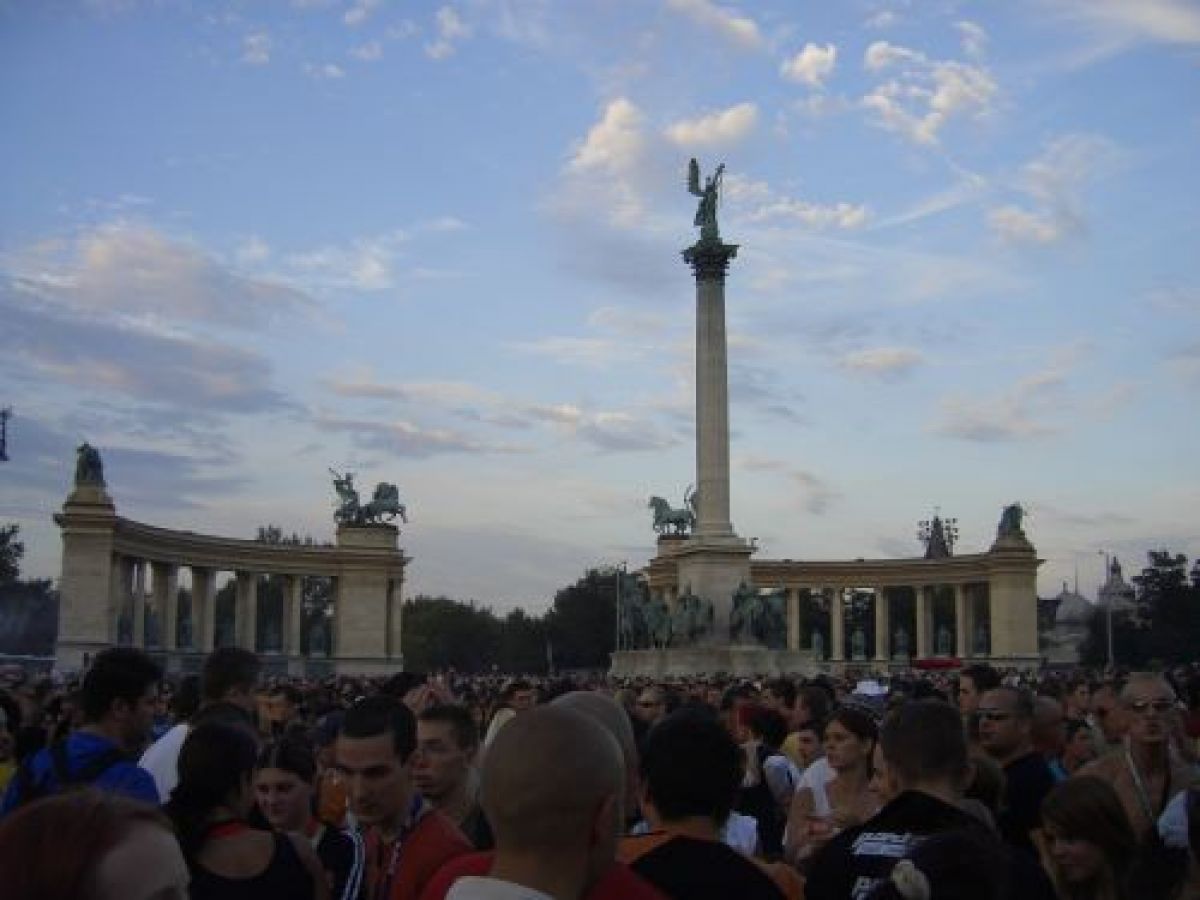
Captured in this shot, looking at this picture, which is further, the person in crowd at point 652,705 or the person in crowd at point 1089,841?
the person in crowd at point 652,705

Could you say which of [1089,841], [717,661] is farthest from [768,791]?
[717,661]

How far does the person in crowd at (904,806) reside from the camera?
19.4 ft

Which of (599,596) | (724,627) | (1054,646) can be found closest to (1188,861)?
(724,627)

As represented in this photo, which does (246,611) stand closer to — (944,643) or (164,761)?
(944,643)

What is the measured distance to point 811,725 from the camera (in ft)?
40.0

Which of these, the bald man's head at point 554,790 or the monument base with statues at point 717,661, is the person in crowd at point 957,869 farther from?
the monument base with statues at point 717,661

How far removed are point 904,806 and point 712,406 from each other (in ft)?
178

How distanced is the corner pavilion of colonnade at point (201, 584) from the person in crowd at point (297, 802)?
65.1 m

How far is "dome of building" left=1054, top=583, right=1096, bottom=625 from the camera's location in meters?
159

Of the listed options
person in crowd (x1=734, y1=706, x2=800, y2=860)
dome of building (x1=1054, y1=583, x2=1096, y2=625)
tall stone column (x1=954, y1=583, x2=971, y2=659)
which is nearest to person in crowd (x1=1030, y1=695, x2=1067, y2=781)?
person in crowd (x1=734, y1=706, x2=800, y2=860)

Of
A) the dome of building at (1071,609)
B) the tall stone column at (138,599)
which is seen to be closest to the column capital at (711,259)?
the tall stone column at (138,599)

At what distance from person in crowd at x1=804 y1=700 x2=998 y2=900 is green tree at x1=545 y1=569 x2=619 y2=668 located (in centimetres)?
12028

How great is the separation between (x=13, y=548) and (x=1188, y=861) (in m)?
130

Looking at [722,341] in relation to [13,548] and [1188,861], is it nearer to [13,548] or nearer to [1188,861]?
[1188,861]
